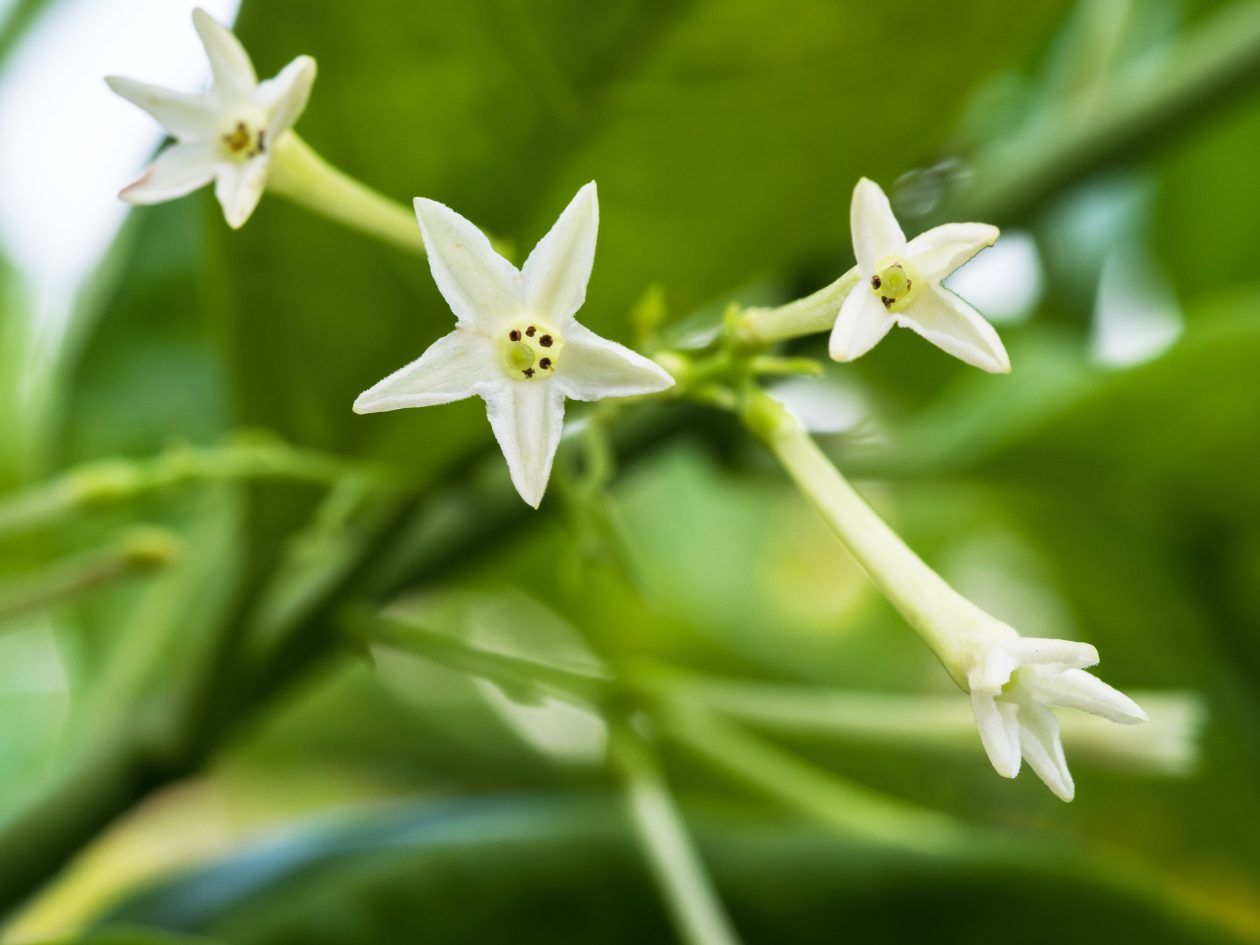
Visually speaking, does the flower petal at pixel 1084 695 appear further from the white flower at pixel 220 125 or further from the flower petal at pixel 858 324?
the white flower at pixel 220 125

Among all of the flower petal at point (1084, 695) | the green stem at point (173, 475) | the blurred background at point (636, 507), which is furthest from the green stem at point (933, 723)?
the flower petal at point (1084, 695)

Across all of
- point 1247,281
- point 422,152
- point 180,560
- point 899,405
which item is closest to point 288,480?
point 422,152

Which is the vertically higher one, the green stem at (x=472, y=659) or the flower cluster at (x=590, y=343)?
the green stem at (x=472, y=659)

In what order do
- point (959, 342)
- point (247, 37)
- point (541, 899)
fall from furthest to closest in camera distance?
point (541, 899) < point (247, 37) < point (959, 342)

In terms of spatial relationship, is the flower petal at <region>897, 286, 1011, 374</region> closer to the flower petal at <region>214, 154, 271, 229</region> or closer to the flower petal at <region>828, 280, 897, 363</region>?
the flower petal at <region>828, 280, 897, 363</region>

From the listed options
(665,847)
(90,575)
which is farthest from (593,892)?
(90,575)

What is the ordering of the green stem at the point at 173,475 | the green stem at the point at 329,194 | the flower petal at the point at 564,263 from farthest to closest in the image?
1. the green stem at the point at 173,475
2. the green stem at the point at 329,194
3. the flower petal at the point at 564,263

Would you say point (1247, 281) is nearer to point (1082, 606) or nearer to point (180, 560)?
point (1082, 606)
